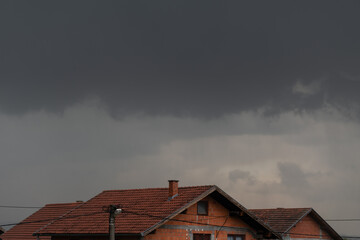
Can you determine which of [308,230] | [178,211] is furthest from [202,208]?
[308,230]

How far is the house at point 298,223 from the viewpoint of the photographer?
41.4 meters

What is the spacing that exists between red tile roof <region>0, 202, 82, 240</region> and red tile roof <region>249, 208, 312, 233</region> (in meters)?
14.4

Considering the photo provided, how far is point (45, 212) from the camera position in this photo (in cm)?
4278

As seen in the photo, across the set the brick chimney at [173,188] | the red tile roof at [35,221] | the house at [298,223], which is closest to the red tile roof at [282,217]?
the house at [298,223]

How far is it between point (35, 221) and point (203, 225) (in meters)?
15.2

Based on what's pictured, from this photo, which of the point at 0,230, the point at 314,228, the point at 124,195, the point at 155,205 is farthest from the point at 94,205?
the point at 314,228

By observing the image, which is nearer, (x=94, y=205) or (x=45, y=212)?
(x=94, y=205)

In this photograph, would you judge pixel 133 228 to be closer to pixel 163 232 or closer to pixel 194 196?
pixel 163 232

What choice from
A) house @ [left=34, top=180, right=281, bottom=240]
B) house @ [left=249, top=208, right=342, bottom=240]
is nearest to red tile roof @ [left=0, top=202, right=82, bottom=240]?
house @ [left=34, top=180, right=281, bottom=240]

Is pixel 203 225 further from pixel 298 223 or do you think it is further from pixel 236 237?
pixel 298 223

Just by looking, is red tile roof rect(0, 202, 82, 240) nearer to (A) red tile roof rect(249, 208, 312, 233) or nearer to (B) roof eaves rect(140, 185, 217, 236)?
(B) roof eaves rect(140, 185, 217, 236)

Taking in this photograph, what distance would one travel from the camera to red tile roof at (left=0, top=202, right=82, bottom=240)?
4025 centimetres

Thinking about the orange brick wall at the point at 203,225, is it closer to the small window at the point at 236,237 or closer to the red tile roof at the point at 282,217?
the small window at the point at 236,237

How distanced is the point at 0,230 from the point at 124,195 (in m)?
13.8
